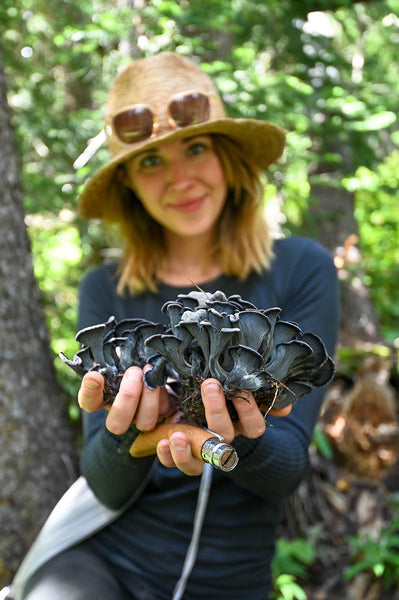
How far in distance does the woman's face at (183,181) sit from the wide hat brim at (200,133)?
0.10m

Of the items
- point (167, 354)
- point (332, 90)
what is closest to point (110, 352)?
point (167, 354)

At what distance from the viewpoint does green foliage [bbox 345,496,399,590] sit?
3.85 m

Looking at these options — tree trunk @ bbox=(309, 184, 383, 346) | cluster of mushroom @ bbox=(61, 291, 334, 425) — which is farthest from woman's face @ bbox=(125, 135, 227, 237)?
tree trunk @ bbox=(309, 184, 383, 346)

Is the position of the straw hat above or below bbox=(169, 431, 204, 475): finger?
above

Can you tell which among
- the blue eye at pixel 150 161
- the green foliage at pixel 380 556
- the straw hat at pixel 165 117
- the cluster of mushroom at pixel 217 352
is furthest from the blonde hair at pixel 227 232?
the green foliage at pixel 380 556

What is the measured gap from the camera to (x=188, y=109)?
269cm

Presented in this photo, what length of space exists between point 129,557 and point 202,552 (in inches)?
13.7

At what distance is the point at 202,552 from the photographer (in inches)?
99.1

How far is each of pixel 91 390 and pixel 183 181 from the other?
154cm

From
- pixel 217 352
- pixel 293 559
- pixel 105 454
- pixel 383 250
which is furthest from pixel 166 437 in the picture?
pixel 383 250

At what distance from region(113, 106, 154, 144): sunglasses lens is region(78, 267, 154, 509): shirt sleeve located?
2.73ft

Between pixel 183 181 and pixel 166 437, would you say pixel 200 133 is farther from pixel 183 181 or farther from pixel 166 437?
pixel 166 437

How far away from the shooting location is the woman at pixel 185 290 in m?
2.36

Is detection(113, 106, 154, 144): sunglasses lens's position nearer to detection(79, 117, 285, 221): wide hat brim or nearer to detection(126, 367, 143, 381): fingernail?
detection(79, 117, 285, 221): wide hat brim
